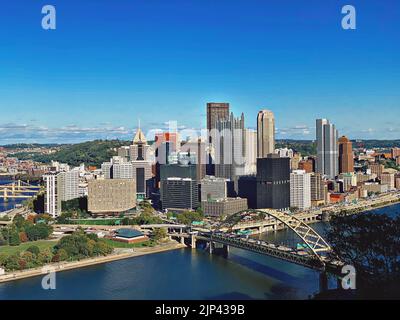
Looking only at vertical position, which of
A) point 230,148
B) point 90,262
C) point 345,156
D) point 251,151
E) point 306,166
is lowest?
point 90,262

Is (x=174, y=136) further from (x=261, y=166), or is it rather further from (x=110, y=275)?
(x=110, y=275)

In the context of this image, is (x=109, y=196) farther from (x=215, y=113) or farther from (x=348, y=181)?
(x=348, y=181)

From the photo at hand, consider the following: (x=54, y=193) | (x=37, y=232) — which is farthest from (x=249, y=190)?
(x=37, y=232)

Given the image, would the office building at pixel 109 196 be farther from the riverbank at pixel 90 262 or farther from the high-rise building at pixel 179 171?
the riverbank at pixel 90 262

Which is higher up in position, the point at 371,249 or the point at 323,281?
the point at 371,249

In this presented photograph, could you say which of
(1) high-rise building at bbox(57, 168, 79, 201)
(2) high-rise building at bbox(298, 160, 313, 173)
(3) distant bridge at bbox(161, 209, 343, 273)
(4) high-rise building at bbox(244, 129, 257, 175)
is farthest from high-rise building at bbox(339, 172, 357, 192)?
(1) high-rise building at bbox(57, 168, 79, 201)

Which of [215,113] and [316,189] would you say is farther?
[215,113]

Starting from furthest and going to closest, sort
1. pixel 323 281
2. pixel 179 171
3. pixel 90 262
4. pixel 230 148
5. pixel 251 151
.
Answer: pixel 251 151 → pixel 230 148 → pixel 179 171 → pixel 90 262 → pixel 323 281

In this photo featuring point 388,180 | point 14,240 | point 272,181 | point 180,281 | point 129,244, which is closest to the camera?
point 180,281
